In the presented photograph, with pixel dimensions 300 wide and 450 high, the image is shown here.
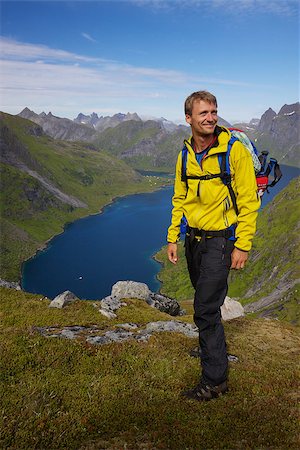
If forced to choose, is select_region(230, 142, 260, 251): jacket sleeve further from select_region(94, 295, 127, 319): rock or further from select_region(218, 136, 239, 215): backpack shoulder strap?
select_region(94, 295, 127, 319): rock

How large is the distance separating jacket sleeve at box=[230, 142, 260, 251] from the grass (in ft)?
14.1

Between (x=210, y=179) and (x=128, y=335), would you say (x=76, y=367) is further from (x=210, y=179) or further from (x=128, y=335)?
(x=210, y=179)

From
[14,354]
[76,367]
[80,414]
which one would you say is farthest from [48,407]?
[14,354]

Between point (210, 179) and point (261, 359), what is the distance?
369 inches

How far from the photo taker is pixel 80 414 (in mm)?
9031

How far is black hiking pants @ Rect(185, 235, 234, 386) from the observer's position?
953cm

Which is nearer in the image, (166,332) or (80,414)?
(80,414)

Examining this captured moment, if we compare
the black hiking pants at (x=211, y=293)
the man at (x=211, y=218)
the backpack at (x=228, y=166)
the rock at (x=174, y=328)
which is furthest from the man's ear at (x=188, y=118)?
the rock at (x=174, y=328)

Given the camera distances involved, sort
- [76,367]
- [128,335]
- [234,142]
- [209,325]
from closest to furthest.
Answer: [234,142], [209,325], [76,367], [128,335]

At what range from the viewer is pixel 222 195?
9258 millimetres

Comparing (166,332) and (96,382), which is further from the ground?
(96,382)

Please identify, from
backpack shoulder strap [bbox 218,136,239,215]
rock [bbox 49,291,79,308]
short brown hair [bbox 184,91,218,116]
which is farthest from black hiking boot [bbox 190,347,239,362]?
rock [bbox 49,291,79,308]

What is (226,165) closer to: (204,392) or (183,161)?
(183,161)

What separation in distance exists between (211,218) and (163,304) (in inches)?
911
